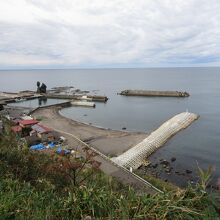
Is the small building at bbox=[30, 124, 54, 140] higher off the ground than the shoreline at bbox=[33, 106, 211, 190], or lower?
higher

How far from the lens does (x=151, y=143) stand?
34.1m

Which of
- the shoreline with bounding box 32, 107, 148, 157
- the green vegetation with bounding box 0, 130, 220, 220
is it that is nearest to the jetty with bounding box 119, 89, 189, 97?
the shoreline with bounding box 32, 107, 148, 157

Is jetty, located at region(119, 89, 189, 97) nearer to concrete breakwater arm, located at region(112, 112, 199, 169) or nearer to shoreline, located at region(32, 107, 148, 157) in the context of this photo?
concrete breakwater arm, located at region(112, 112, 199, 169)

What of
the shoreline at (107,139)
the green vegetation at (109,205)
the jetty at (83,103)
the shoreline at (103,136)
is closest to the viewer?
the green vegetation at (109,205)

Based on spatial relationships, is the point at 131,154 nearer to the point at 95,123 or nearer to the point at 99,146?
the point at 99,146

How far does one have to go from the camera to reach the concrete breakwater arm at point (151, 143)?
89.2 feet

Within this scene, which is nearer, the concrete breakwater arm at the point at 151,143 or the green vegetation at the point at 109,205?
the green vegetation at the point at 109,205

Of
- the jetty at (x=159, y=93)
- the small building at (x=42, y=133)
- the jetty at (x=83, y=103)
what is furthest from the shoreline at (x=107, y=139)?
the jetty at (x=159, y=93)

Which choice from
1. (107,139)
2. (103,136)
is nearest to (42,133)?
(107,139)

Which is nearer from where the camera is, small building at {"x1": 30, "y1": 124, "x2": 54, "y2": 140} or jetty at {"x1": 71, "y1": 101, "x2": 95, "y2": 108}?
small building at {"x1": 30, "y1": 124, "x2": 54, "y2": 140}

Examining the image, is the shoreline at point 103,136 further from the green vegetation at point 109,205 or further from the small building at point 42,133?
the green vegetation at point 109,205

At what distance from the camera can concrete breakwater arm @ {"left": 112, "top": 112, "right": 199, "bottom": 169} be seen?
89.2ft

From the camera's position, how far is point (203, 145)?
3622cm

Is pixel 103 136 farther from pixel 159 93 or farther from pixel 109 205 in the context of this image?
pixel 159 93
